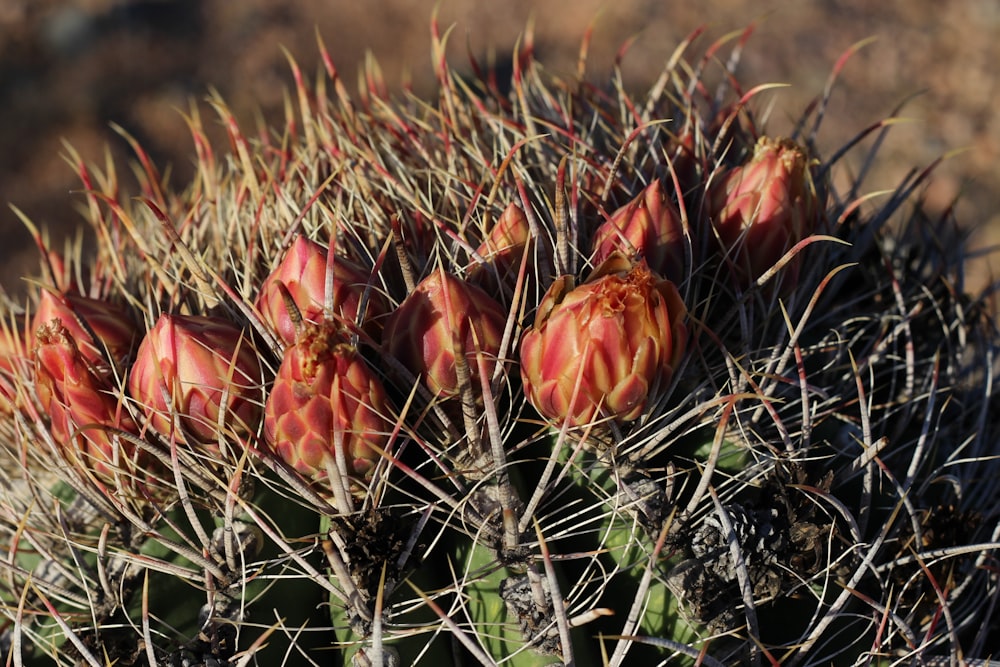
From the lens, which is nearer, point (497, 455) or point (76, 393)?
point (497, 455)

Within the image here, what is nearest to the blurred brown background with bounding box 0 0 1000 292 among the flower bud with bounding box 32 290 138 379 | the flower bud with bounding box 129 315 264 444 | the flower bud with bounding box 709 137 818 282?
the flower bud with bounding box 709 137 818 282

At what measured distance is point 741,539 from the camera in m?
0.97

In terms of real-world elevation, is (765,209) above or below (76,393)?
above

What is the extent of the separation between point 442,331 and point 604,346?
17 centimetres

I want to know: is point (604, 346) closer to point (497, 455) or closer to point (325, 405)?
point (497, 455)

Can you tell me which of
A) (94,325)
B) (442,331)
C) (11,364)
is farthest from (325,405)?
(11,364)

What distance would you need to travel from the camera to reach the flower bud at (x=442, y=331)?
943 mm

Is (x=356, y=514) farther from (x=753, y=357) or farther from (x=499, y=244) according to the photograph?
(x=753, y=357)

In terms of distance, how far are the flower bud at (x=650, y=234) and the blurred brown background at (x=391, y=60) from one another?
159 inches

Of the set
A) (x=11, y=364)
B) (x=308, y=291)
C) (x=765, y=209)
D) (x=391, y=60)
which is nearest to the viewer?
(x=308, y=291)

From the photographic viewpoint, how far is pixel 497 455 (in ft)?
2.93

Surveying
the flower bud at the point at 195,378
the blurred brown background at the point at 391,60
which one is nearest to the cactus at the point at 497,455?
the flower bud at the point at 195,378

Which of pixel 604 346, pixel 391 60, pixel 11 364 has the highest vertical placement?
pixel 604 346

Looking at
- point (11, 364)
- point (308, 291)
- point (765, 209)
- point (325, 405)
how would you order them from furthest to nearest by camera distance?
point (11, 364) → point (765, 209) → point (308, 291) → point (325, 405)
